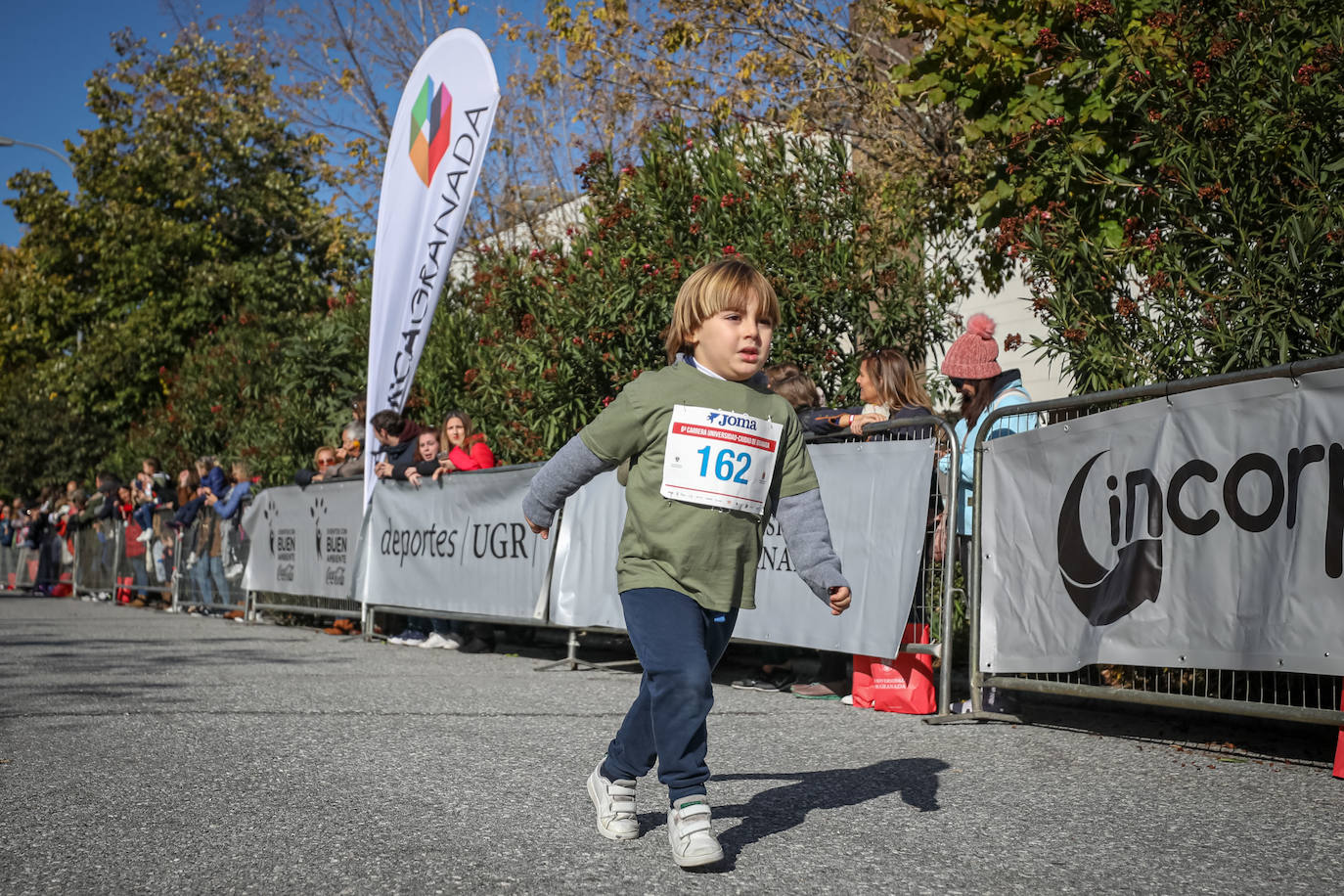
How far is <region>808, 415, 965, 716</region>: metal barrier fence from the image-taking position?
6.85 m

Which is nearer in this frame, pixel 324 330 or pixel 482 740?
pixel 482 740

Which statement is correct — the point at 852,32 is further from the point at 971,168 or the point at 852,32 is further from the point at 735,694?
the point at 735,694

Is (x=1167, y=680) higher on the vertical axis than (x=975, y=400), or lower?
lower

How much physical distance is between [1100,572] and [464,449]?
6683 millimetres

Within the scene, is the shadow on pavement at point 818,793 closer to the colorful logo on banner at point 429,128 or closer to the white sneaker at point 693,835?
the white sneaker at point 693,835

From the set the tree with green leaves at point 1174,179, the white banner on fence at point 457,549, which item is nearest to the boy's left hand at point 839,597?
the tree with green leaves at point 1174,179

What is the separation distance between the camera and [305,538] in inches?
526

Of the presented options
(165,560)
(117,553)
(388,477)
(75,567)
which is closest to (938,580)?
(388,477)

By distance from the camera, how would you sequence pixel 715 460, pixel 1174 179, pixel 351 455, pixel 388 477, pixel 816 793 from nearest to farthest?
pixel 715 460 → pixel 816 793 → pixel 1174 179 → pixel 388 477 → pixel 351 455

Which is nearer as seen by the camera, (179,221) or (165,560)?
(165,560)

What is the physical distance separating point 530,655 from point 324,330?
8816 millimetres

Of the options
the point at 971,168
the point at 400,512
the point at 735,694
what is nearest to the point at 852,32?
the point at 971,168

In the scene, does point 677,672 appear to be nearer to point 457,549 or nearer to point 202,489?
point 457,549

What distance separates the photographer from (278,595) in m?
14.5
